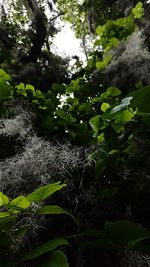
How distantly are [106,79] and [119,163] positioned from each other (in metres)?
1.37

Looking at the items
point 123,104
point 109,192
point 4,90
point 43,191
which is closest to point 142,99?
point 123,104

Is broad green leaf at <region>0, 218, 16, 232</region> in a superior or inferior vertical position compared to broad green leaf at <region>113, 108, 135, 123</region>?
inferior

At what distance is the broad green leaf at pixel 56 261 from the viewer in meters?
0.98

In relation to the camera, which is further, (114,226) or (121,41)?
(121,41)

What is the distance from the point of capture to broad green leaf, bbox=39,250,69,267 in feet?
3.20

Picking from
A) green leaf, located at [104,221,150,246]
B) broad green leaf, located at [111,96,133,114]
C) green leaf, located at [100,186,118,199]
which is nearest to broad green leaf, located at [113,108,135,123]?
broad green leaf, located at [111,96,133,114]

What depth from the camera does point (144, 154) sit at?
1582 mm

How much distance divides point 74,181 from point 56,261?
839 mm

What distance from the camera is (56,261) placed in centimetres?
99

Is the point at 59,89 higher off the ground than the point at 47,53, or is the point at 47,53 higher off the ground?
the point at 47,53

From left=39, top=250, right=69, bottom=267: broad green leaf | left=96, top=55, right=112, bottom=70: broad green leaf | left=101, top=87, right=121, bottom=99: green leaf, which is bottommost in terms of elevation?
left=39, top=250, right=69, bottom=267: broad green leaf

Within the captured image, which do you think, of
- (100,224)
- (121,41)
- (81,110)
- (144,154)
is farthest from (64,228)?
(121,41)

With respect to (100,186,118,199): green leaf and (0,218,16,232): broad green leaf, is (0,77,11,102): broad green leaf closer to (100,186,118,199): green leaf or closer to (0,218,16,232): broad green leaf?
(100,186,118,199): green leaf

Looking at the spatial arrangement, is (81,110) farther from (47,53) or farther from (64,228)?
(47,53)
